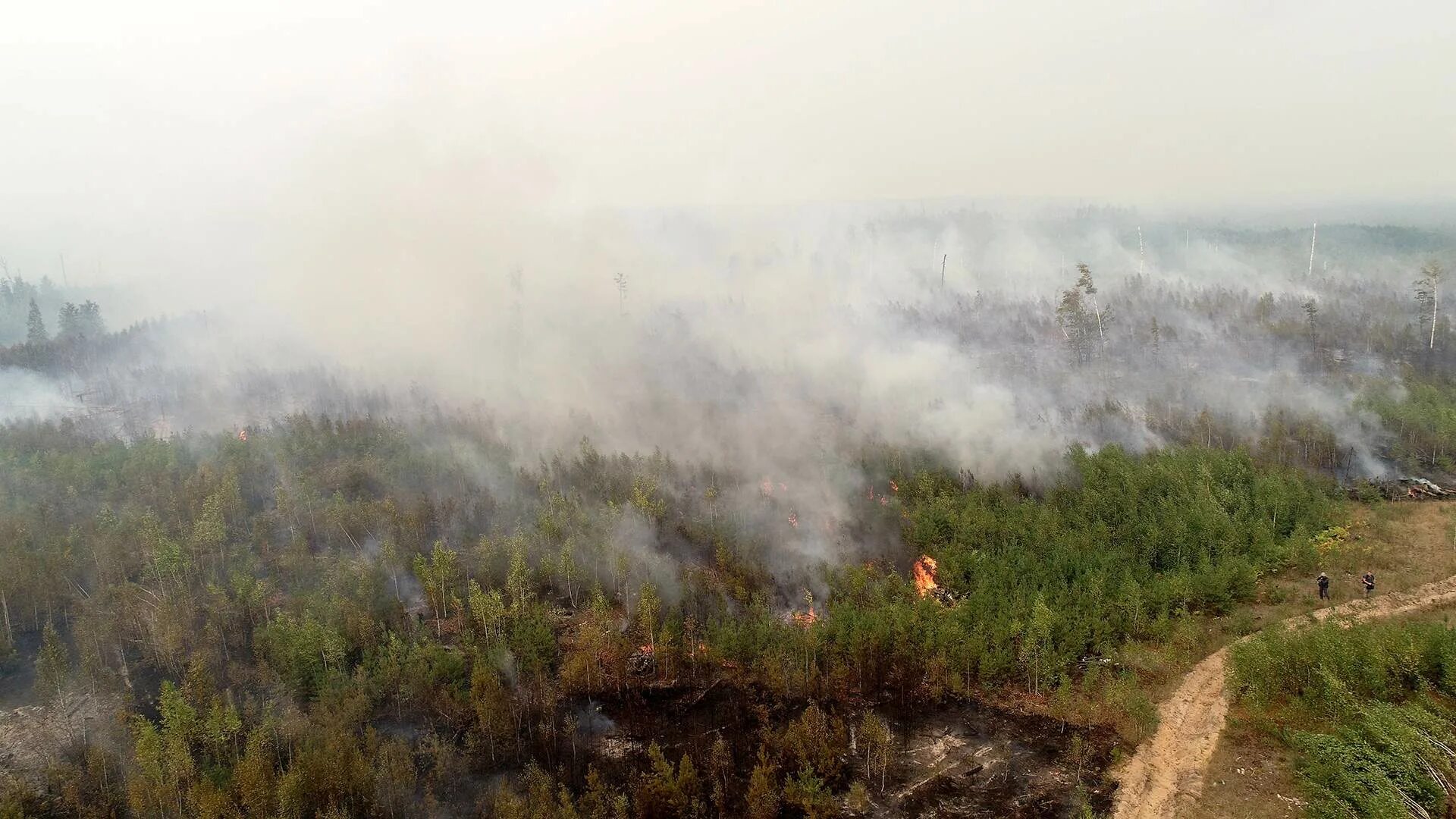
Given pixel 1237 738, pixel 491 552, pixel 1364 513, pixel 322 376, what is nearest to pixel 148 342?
pixel 322 376

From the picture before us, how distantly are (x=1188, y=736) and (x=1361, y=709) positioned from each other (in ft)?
34.9

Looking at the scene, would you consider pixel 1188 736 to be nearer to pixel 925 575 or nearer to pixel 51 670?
pixel 925 575

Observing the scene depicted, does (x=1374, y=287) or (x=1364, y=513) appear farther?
(x=1374, y=287)

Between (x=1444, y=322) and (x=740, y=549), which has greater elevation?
(x=1444, y=322)

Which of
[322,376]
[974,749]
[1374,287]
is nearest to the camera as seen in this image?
[974,749]

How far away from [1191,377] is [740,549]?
98961 millimetres

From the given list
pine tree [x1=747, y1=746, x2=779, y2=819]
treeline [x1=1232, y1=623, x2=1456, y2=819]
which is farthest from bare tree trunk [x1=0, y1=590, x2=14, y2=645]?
treeline [x1=1232, y1=623, x2=1456, y2=819]

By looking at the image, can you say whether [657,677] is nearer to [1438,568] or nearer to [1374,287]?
[1438,568]

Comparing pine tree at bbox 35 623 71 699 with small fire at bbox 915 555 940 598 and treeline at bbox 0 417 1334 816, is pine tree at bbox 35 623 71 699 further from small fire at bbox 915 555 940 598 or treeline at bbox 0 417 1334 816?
small fire at bbox 915 555 940 598

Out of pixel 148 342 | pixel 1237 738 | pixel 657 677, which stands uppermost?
pixel 148 342

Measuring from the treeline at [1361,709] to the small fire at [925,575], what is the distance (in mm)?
27945

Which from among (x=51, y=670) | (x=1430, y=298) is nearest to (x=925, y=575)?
(x=51, y=670)

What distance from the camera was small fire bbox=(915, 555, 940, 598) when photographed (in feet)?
252

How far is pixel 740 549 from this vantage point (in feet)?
276
